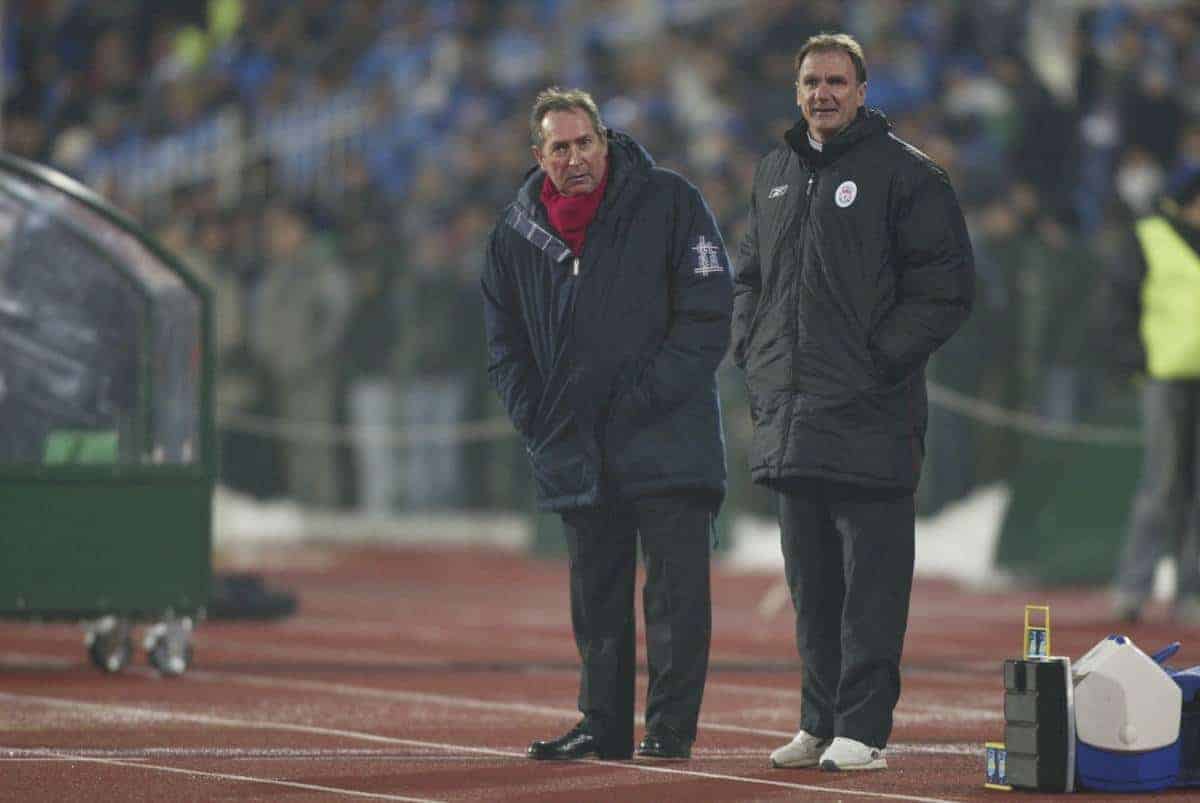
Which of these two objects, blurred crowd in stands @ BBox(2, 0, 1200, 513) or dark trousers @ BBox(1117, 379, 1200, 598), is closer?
dark trousers @ BBox(1117, 379, 1200, 598)

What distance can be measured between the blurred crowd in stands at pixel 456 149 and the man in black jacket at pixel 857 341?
32.1 ft

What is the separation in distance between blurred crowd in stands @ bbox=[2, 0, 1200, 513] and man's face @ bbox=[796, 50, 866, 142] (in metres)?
9.81

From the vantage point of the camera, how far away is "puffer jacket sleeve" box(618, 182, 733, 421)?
858 cm

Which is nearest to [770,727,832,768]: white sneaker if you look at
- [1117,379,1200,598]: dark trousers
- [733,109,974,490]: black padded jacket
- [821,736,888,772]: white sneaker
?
[821,736,888,772]: white sneaker

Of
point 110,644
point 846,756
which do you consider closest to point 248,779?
point 846,756

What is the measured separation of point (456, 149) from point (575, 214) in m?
16.5

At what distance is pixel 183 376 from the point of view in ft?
41.6

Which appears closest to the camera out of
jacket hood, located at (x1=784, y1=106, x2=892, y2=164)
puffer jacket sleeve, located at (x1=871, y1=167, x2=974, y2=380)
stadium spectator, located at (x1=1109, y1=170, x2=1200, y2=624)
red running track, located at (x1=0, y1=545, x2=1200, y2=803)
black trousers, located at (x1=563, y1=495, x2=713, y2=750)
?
red running track, located at (x1=0, y1=545, x2=1200, y2=803)

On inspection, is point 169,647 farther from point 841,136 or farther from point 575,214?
point 841,136

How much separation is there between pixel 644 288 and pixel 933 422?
33.0ft

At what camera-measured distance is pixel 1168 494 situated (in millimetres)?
15391

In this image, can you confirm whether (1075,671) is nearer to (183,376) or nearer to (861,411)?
(861,411)

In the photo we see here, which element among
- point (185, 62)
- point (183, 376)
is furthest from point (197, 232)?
point (183, 376)

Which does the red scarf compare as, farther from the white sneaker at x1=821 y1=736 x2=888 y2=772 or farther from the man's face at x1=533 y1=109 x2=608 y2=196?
the white sneaker at x1=821 y1=736 x2=888 y2=772
